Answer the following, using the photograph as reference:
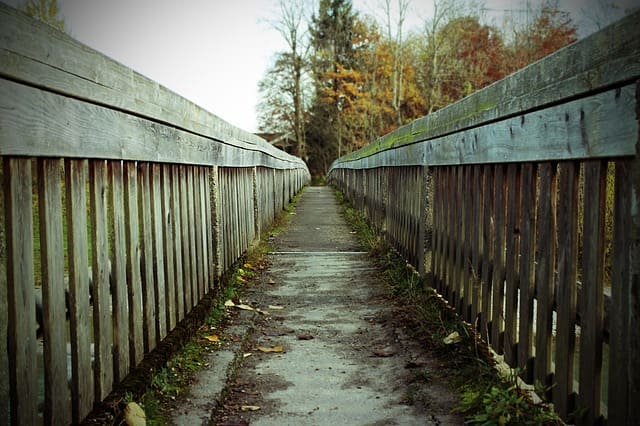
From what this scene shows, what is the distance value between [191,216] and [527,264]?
241 centimetres

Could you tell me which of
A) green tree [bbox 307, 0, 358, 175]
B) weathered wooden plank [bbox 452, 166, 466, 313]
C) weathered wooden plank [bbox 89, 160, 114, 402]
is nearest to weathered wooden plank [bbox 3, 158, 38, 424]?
weathered wooden plank [bbox 89, 160, 114, 402]

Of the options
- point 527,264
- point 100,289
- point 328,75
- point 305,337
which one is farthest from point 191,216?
point 328,75

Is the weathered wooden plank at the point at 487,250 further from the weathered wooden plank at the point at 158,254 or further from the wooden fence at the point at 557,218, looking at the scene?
the weathered wooden plank at the point at 158,254

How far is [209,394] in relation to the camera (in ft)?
9.62

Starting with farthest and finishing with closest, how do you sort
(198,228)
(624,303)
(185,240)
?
(198,228) → (185,240) → (624,303)

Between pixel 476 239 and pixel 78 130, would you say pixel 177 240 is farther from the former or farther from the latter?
pixel 476 239

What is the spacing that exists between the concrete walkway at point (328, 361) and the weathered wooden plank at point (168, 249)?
0.53m

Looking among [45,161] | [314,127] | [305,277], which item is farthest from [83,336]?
[314,127]

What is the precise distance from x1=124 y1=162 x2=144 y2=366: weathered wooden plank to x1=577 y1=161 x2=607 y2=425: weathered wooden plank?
6.84ft

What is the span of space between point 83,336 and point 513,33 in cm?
3406

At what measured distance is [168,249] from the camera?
11.3 feet

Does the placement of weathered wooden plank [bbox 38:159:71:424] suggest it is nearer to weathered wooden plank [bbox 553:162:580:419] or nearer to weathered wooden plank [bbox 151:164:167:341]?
weathered wooden plank [bbox 151:164:167:341]

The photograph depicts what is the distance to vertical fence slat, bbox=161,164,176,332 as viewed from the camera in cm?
342

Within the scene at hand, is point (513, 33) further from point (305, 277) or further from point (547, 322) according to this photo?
point (547, 322)
